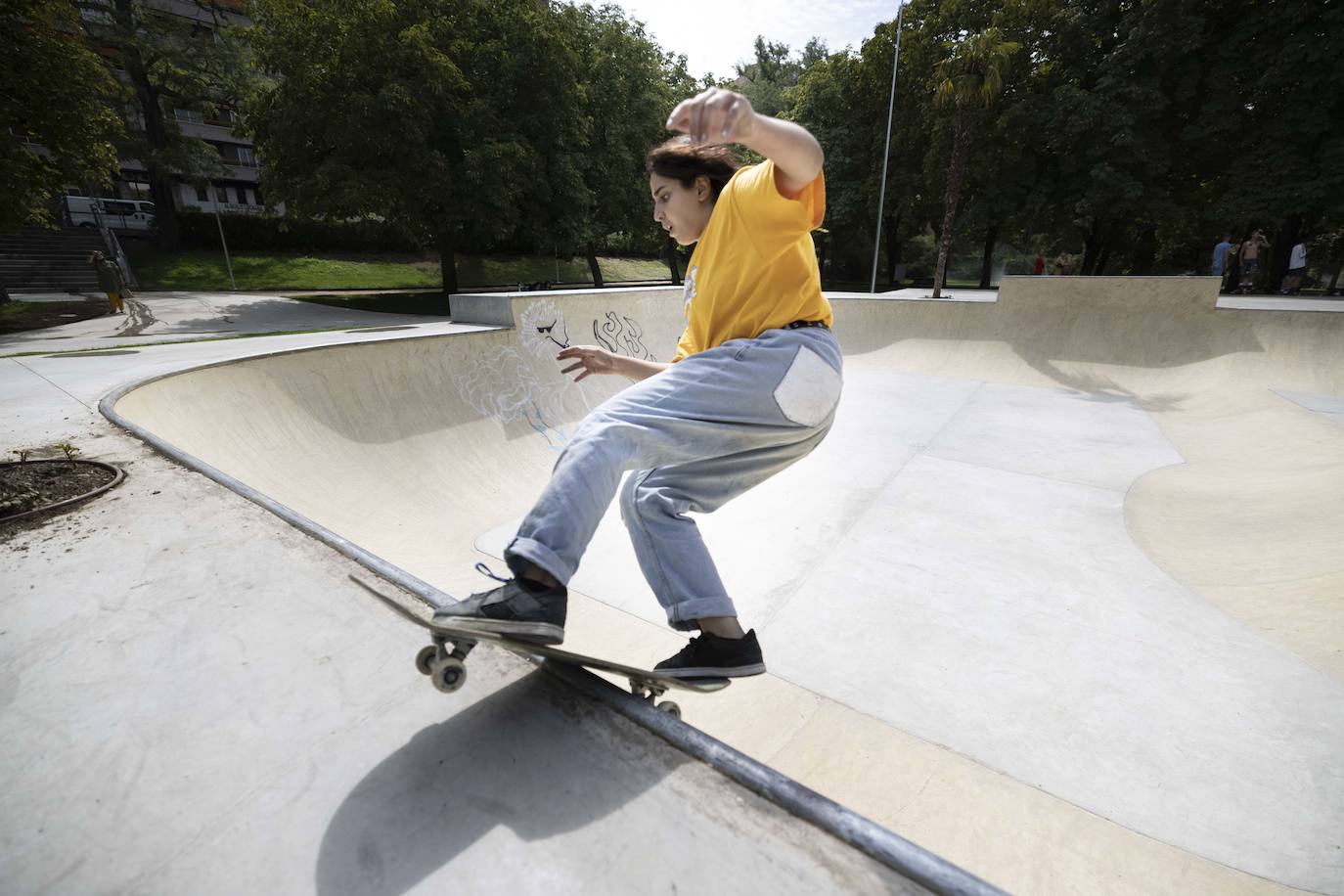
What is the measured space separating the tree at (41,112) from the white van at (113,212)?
755 inches

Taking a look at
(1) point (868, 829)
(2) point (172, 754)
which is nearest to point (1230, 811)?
(1) point (868, 829)

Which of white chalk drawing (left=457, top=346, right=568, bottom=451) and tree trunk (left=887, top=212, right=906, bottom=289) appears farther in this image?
tree trunk (left=887, top=212, right=906, bottom=289)

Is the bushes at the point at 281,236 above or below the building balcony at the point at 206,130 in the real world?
below

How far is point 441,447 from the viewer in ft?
21.6

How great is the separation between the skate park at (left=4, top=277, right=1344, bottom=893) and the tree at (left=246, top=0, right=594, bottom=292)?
8810mm

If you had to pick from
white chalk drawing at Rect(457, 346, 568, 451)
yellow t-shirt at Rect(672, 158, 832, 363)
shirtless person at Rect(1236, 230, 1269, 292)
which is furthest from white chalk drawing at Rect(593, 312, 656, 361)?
shirtless person at Rect(1236, 230, 1269, 292)

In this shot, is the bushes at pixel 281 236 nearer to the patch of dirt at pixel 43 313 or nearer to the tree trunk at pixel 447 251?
the tree trunk at pixel 447 251

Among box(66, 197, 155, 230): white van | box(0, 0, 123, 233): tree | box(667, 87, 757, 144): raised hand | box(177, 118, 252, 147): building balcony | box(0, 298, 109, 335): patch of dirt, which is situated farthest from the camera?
box(177, 118, 252, 147): building balcony

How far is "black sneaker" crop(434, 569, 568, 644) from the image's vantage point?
4.09ft

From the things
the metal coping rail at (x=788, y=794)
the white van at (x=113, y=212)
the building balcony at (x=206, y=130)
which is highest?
the building balcony at (x=206, y=130)

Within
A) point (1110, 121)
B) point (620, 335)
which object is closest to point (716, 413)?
point (620, 335)

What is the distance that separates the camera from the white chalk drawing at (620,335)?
32.1 feet

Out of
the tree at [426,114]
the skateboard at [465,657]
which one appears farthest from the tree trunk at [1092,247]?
the skateboard at [465,657]

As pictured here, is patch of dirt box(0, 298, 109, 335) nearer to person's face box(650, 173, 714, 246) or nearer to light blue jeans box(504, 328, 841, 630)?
person's face box(650, 173, 714, 246)
